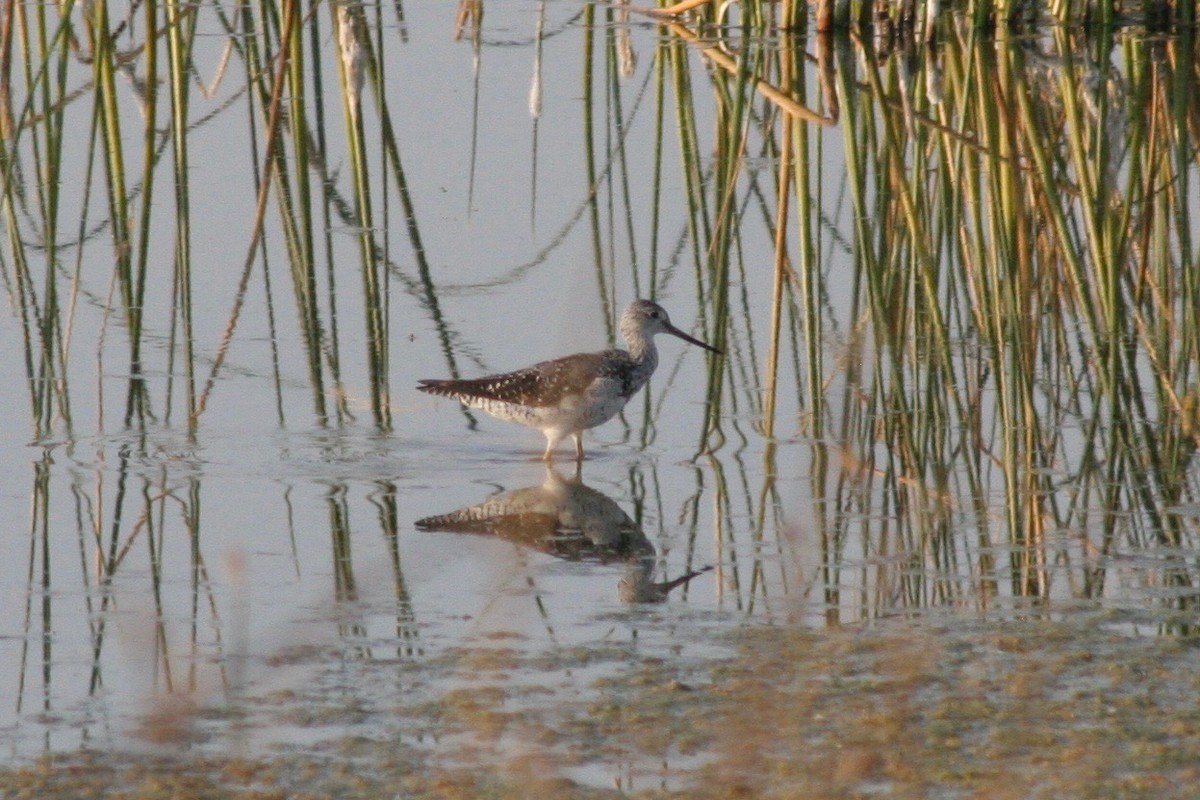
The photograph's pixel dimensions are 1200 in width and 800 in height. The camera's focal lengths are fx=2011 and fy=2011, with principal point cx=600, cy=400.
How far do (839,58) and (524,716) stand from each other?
7.39 metres

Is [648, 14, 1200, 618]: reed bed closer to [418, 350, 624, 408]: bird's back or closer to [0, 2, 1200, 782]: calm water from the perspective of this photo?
[0, 2, 1200, 782]: calm water

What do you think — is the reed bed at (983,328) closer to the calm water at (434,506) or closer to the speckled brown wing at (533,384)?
the calm water at (434,506)

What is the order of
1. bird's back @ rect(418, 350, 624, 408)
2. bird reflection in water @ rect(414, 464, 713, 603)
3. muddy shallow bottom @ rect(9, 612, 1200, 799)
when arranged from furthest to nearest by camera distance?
bird's back @ rect(418, 350, 624, 408) → bird reflection in water @ rect(414, 464, 713, 603) → muddy shallow bottom @ rect(9, 612, 1200, 799)

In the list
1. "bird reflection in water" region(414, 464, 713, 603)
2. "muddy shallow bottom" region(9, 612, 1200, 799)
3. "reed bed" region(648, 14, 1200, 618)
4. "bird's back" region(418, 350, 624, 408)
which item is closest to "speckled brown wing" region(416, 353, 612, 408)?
"bird's back" region(418, 350, 624, 408)

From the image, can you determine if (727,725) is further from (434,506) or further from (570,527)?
(434,506)

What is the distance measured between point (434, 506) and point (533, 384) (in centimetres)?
82

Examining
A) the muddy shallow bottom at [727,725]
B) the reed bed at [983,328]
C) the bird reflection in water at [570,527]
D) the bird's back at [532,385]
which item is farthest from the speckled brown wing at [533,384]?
the muddy shallow bottom at [727,725]

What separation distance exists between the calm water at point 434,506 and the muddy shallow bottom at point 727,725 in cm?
7

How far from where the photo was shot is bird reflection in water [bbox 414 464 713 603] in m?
5.48

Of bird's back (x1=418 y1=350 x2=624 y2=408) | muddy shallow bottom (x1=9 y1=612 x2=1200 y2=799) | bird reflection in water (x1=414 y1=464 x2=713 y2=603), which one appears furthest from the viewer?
bird's back (x1=418 y1=350 x2=624 y2=408)

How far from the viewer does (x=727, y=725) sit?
4.34m

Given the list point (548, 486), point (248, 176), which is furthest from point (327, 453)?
point (248, 176)

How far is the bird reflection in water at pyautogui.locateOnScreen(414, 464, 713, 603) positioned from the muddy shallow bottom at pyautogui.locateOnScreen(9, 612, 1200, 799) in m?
0.53

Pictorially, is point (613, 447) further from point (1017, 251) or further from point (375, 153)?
point (375, 153)
